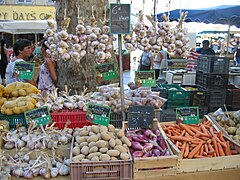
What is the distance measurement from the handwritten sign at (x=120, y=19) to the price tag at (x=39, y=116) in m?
0.94

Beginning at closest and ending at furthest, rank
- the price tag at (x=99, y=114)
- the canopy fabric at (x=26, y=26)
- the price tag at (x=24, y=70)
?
the price tag at (x=99, y=114)
the price tag at (x=24, y=70)
the canopy fabric at (x=26, y=26)

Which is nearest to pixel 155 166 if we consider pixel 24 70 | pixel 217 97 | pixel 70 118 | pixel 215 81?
pixel 70 118

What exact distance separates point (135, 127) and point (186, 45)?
94 cm

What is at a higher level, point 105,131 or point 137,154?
point 105,131

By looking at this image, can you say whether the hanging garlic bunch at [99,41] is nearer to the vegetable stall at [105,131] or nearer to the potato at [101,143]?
the vegetable stall at [105,131]

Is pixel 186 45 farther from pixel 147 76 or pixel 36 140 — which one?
pixel 36 140

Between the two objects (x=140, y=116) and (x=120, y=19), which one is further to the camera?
(x=140, y=116)

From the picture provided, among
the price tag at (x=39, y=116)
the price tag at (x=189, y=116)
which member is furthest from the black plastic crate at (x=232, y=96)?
the price tag at (x=39, y=116)

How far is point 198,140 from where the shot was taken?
2643 millimetres

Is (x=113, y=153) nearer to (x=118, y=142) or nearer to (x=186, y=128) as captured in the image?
(x=118, y=142)

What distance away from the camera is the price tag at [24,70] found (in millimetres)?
3145

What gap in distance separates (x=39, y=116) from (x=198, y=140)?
1445mm

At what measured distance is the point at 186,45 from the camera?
2838 millimetres

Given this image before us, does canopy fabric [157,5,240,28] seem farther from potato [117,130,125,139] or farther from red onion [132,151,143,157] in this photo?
red onion [132,151,143,157]
